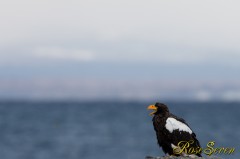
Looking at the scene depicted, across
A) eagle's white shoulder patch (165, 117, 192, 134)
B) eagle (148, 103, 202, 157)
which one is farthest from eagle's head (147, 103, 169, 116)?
eagle's white shoulder patch (165, 117, 192, 134)

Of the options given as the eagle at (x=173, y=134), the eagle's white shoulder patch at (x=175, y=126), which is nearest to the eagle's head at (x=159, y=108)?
the eagle at (x=173, y=134)

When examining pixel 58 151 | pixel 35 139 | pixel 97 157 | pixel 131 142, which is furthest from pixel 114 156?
pixel 35 139

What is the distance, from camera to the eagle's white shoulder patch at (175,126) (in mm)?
19734

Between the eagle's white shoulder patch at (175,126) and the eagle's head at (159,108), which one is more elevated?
the eagle's head at (159,108)

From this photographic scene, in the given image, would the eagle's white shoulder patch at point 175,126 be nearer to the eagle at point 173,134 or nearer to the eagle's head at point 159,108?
the eagle at point 173,134

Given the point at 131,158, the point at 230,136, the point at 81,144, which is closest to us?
the point at 131,158

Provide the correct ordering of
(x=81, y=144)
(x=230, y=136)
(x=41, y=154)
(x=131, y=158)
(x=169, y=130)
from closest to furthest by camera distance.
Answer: (x=169, y=130), (x=131, y=158), (x=41, y=154), (x=81, y=144), (x=230, y=136)

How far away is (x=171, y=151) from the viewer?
20234 mm

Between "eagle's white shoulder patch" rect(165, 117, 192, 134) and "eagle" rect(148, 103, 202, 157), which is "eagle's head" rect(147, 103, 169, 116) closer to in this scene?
"eagle" rect(148, 103, 202, 157)

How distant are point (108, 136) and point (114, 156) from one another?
852 inches

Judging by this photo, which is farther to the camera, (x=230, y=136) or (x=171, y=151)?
(x=230, y=136)

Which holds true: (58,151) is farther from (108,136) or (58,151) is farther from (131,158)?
(108,136)

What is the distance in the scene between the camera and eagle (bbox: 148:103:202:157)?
19.7 m

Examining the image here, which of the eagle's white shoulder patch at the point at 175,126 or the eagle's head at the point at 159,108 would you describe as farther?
the eagle's head at the point at 159,108
